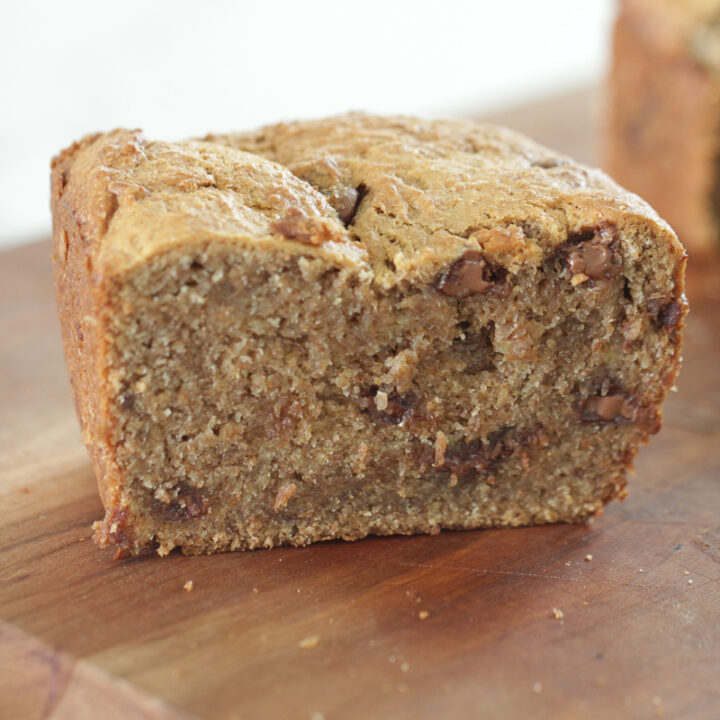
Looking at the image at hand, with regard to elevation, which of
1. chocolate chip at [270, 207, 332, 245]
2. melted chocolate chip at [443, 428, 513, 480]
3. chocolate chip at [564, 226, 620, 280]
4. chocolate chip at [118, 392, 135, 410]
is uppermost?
chocolate chip at [270, 207, 332, 245]

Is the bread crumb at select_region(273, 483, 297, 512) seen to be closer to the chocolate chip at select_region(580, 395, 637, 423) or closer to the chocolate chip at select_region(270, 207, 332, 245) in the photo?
the chocolate chip at select_region(270, 207, 332, 245)

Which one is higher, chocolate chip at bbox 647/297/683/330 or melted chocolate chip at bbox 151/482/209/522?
chocolate chip at bbox 647/297/683/330

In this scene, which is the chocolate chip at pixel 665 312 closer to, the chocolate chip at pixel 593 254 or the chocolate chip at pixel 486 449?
the chocolate chip at pixel 593 254

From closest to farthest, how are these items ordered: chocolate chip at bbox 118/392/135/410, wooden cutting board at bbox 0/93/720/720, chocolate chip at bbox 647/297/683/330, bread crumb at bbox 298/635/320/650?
1. wooden cutting board at bbox 0/93/720/720
2. bread crumb at bbox 298/635/320/650
3. chocolate chip at bbox 118/392/135/410
4. chocolate chip at bbox 647/297/683/330

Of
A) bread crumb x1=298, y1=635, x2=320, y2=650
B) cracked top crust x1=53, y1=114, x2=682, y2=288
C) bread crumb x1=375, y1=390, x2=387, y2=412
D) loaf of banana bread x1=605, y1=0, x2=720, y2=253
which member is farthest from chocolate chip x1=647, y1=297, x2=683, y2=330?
loaf of banana bread x1=605, y1=0, x2=720, y2=253

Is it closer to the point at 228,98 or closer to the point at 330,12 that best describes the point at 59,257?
the point at 228,98

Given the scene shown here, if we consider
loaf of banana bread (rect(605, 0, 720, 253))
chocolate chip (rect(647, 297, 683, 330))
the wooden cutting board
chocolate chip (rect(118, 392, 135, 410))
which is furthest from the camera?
loaf of banana bread (rect(605, 0, 720, 253))

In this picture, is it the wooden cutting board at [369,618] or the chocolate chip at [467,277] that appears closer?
the wooden cutting board at [369,618]

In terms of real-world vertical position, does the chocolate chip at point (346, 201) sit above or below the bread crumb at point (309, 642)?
above

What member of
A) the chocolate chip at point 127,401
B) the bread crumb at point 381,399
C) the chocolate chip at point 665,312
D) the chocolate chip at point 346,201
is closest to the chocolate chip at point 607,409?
the chocolate chip at point 665,312
